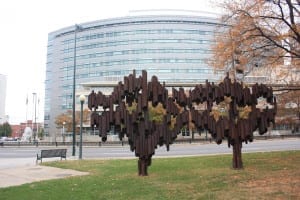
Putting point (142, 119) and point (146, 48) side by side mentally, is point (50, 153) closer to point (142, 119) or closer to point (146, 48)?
point (142, 119)

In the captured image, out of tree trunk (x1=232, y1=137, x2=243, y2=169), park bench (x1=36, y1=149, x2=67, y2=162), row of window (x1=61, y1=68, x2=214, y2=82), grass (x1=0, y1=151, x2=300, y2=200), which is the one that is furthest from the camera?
row of window (x1=61, y1=68, x2=214, y2=82)

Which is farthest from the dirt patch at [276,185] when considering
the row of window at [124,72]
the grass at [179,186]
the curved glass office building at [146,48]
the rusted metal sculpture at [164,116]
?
the row of window at [124,72]

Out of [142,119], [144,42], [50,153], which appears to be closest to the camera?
[142,119]

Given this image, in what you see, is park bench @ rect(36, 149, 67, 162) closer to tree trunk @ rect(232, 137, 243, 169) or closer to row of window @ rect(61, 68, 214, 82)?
tree trunk @ rect(232, 137, 243, 169)

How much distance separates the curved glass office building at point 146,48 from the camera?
104 metres

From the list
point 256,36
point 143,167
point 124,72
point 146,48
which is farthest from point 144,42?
point 143,167

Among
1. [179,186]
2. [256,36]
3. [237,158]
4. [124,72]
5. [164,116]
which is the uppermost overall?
[124,72]

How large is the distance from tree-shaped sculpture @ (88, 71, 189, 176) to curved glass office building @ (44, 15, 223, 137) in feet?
276

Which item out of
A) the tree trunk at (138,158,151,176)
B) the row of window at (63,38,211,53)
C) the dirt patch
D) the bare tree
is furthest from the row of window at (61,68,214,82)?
the dirt patch

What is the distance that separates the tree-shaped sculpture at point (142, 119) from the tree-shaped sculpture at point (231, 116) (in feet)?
2.33

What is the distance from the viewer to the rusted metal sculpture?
1509 centimetres

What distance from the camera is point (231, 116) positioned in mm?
15812

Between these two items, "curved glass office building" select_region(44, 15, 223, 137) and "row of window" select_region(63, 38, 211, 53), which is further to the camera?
"row of window" select_region(63, 38, 211, 53)

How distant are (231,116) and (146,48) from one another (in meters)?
91.2
